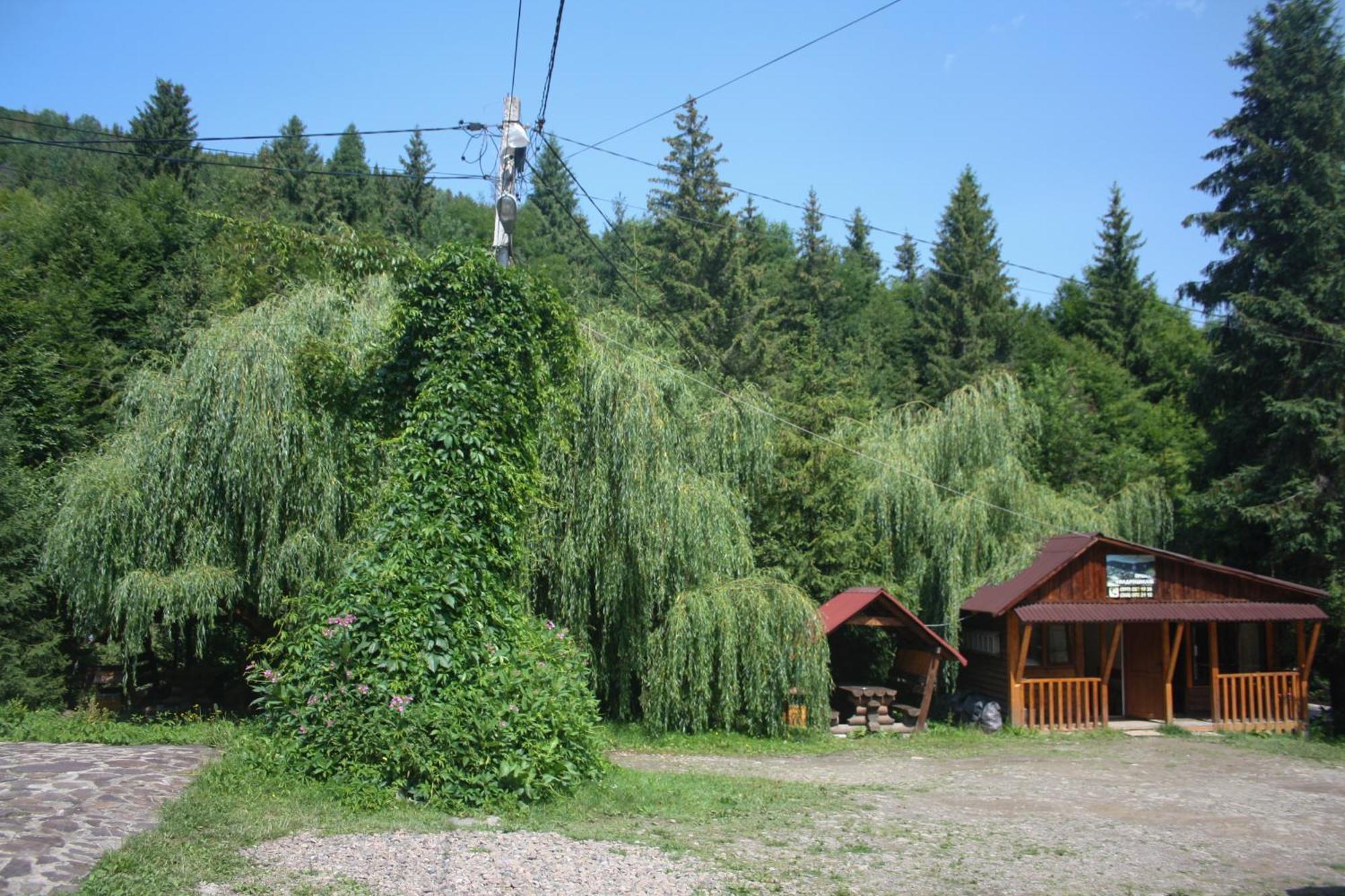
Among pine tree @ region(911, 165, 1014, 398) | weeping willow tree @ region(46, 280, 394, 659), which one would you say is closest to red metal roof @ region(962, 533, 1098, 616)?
weeping willow tree @ region(46, 280, 394, 659)

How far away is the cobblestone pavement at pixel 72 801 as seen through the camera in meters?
5.43

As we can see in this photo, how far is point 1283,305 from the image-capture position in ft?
65.8

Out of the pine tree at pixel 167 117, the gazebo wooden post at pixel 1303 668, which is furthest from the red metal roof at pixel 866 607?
the pine tree at pixel 167 117

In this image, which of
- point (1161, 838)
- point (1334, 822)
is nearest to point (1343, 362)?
point (1334, 822)

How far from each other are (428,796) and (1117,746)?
12.4 meters

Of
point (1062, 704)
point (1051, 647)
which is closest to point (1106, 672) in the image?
point (1062, 704)

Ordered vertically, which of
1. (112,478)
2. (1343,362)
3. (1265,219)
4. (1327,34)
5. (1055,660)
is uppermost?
Result: (1327,34)

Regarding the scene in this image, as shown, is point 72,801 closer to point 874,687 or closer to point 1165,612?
point 874,687

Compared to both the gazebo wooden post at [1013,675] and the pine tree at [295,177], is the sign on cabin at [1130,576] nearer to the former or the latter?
the gazebo wooden post at [1013,675]

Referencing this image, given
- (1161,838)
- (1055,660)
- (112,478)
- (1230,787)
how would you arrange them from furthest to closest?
(1055,660) → (112,478) → (1230,787) → (1161,838)

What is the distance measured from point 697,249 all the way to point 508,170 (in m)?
27.3

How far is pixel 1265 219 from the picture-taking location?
20.7m

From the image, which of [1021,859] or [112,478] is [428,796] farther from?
[112,478]

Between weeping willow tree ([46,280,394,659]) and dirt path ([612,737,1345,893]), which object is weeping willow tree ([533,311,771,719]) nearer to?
dirt path ([612,737,1345,893])
